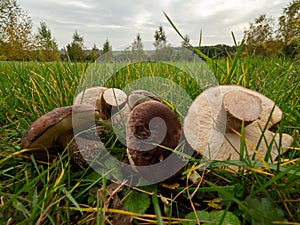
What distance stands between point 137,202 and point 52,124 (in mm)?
465

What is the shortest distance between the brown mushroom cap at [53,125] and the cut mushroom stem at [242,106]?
614 mm

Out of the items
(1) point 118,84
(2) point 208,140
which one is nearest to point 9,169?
(2) point 208,140

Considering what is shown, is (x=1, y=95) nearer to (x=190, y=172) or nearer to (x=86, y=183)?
(x=86, y=183)

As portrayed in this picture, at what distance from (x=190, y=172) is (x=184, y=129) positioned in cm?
20

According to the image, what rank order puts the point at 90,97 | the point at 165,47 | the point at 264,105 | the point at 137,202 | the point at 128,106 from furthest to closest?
the point at 165,47 → the point at 90,97 → the point at 128,106 → the point at 264,105 → the point at 137,202

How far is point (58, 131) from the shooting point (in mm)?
1025

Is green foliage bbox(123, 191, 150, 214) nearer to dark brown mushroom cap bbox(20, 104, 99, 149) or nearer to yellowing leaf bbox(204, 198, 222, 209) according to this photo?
yellowing leaf bbox(204, 198, 222, 209)

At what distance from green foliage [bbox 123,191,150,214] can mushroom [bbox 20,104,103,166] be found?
0.96 ft

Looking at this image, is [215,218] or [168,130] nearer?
[215,218]

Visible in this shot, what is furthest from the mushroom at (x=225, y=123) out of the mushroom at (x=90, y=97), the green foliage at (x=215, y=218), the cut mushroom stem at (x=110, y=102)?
the mushroom at (x=90, y=97)

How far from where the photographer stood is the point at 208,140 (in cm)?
104

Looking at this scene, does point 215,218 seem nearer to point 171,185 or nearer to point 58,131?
point 171,185

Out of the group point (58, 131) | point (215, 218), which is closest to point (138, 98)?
point (58, 131)

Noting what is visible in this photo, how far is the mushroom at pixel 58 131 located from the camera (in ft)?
3.14
